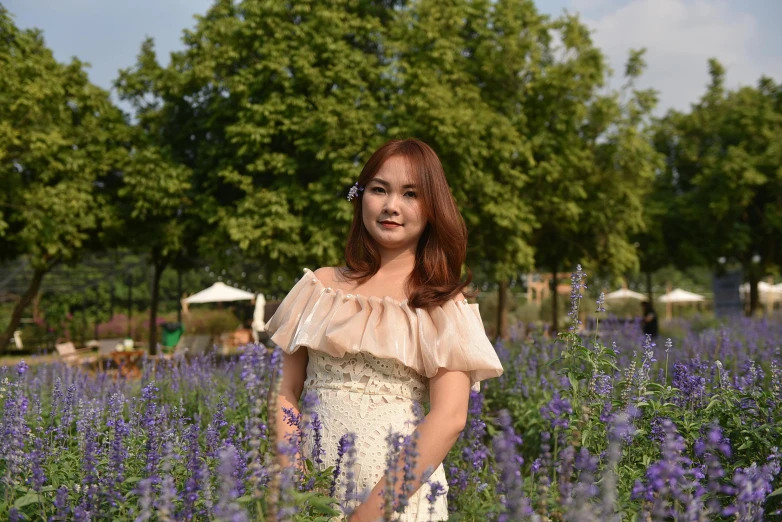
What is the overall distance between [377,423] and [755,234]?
23.9 m

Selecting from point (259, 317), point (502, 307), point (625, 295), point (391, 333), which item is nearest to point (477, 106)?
point (502, 307)

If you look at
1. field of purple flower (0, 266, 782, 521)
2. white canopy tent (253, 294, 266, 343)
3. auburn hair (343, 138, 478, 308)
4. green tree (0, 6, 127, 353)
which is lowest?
white canopy tent (253, 294, 266, 343)

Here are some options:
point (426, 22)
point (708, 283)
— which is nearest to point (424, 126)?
point (426, 22)

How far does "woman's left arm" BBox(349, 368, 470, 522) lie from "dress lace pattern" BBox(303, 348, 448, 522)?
99 millimetres

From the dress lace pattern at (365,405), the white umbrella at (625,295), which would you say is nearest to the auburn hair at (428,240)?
the dress lace pattern at (365,405)

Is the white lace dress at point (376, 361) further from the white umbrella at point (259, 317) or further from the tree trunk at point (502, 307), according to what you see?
the white umbrella at point (259, 317)

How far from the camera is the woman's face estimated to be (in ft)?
8.52

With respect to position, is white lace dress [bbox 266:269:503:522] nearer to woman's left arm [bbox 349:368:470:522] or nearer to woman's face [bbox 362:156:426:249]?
woman's left arm [bbox 349:368:470:522]

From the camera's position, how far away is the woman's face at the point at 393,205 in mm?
2596

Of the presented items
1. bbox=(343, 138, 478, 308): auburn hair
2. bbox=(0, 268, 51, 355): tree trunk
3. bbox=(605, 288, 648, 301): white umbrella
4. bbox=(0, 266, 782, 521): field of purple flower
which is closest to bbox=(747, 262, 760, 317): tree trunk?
bbox=(605, 288, 648, 301): white umbrella

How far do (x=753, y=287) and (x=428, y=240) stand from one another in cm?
2332

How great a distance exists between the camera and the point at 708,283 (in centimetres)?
6569

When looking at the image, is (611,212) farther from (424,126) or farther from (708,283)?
(708,283)

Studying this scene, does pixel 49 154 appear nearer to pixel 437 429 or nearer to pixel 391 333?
pixel 391 333
